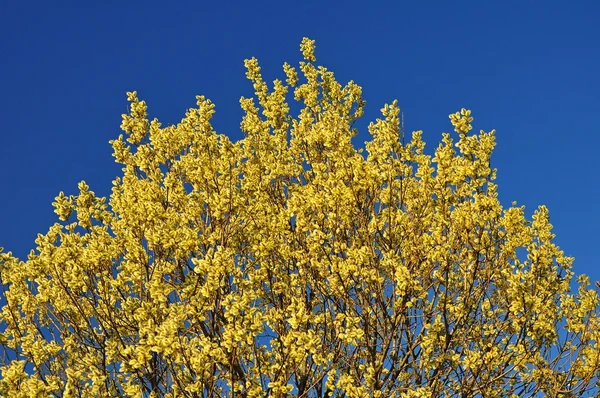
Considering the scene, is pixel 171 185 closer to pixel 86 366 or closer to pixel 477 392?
pixel 86 366

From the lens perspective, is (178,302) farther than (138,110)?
No

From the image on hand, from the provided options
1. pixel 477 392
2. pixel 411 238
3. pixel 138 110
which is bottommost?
pixel 477 392

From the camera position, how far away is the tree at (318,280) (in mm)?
7734

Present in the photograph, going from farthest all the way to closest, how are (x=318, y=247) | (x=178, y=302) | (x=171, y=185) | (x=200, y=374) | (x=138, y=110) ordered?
(x=138, y=110) < (x=171, y=185) < (x=318, y=247) < (x=178, y=302) < (x=200, y=374)

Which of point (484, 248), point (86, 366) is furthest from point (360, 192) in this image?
point (86, 366)

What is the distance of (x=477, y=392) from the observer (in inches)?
319

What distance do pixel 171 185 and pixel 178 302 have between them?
1.92 m

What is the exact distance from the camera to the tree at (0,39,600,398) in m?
7.73

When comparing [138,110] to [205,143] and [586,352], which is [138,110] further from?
[586,352]

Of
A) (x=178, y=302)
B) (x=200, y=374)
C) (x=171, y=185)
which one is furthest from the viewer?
(x=171, y=185)

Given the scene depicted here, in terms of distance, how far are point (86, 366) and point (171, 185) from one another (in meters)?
2.79

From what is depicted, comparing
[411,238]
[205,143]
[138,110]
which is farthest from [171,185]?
[411,238]

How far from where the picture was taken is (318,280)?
8.61m

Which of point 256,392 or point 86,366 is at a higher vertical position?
point 86,366
